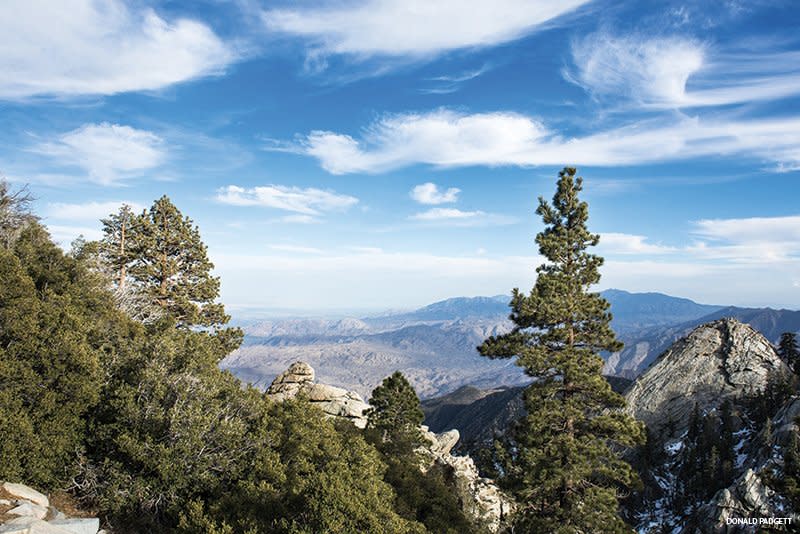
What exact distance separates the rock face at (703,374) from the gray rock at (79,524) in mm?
106402

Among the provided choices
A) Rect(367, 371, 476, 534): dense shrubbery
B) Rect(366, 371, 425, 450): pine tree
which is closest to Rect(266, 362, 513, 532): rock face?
Rect(367, 371, 476, 534): dense shrubbery

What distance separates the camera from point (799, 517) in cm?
1988

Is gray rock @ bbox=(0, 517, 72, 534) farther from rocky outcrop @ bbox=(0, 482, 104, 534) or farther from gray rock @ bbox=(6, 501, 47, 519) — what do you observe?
gray rock @ bbox=(6, 501, 47, 519)

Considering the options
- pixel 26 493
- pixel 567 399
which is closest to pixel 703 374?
pixel 567 399

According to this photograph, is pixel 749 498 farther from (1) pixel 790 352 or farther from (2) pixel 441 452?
(1) pixel 790 352

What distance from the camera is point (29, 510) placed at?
12211mm

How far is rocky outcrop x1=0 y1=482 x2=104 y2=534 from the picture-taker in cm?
1101

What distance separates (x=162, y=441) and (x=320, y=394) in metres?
28.0

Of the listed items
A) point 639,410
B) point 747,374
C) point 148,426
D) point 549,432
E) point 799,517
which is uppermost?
point 148,426

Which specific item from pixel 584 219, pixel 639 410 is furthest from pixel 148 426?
pixel 639 410

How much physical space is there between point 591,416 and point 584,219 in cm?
1116

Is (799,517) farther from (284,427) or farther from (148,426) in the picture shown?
(148,426)

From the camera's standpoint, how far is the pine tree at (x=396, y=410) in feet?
125

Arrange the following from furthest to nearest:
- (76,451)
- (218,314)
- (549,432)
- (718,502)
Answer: (718,502) → (218,314) → (549,432) → (76,451)
